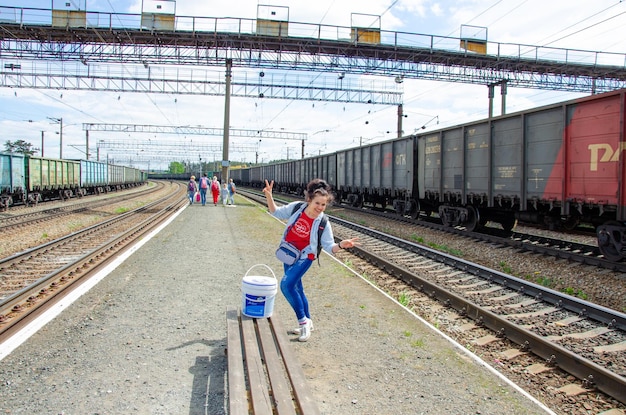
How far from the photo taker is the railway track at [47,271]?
5715mm

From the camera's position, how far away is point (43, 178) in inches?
1074

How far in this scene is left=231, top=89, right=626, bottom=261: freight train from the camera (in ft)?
Result: 29.7

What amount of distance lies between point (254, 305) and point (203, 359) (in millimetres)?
742

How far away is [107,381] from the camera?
376 cm

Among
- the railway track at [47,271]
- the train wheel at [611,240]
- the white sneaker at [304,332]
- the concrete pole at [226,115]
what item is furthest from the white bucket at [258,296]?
the concrete pole at [226,115]

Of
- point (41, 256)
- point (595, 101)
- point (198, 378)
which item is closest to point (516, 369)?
point (198, 378)

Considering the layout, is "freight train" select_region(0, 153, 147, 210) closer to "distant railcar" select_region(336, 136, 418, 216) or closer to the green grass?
"distant railcar" select_region(336, 136, 418, 216)

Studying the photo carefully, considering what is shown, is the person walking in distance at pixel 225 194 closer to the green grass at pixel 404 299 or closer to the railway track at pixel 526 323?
the railway track at pixel 526 323

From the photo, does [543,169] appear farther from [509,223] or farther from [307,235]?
[307,235]

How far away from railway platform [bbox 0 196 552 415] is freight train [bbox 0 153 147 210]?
63.9 feet

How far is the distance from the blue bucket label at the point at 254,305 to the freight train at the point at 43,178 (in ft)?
72.6

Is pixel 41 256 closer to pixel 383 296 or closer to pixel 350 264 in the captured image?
pixel 350 264

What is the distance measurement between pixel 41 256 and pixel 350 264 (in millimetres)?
6608

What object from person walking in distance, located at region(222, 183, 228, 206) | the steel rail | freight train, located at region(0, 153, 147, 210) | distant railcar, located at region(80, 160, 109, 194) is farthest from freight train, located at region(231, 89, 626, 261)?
distant railcar, located at region(80, 160, 109, 194)
